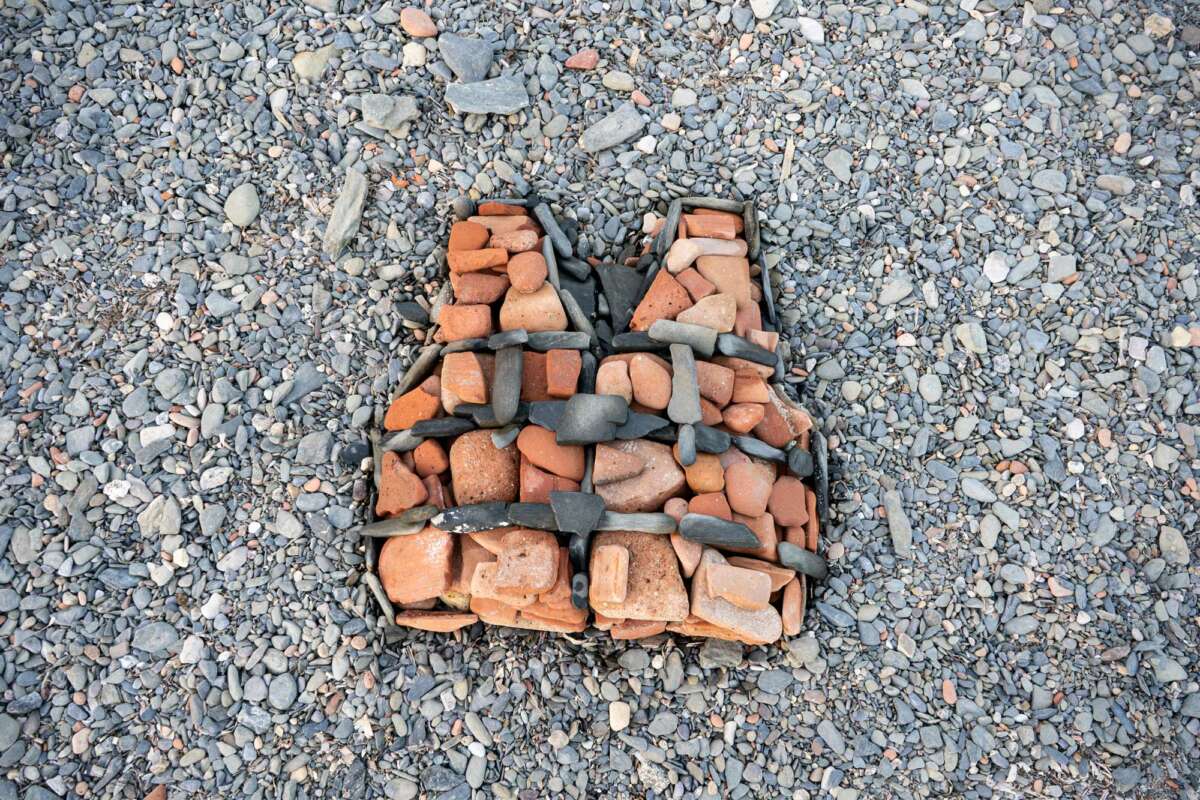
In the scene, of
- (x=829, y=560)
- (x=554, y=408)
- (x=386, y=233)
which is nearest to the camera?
(x=554, y=408)

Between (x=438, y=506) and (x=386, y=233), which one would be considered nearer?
(x=438, y=506)

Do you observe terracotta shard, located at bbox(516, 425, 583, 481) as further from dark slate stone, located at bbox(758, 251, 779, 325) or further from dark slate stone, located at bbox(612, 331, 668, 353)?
dark slate stone, located at bbox(758, 251, 779, 325)

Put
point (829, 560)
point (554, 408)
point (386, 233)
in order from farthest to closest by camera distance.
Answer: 1. point (386, 233)
2. point (829, 560)
3. point (554, 408)

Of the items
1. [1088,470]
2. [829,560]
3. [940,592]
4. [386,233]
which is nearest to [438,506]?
[386,233]

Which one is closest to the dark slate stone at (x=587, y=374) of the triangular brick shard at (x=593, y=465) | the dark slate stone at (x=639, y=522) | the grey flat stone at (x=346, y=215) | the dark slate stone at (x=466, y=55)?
the triangular brick shard at (x=593, y=465)

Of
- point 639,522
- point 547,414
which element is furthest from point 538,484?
point 639,522

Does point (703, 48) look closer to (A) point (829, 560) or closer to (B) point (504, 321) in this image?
(B) point (504, 321)

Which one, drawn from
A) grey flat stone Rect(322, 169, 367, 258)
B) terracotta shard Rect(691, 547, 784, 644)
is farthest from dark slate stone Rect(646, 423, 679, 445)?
grey flat stone Rect(322, 169, 367, 258)
